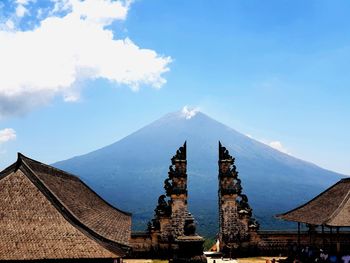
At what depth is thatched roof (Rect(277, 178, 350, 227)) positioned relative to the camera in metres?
22.0

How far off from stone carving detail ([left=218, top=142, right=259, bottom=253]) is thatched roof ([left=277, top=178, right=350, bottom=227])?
6.94 feet

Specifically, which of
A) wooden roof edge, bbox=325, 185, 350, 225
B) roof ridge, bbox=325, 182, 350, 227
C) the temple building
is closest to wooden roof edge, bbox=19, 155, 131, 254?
wooden roof edge, bbox=325, 185, 350, 225

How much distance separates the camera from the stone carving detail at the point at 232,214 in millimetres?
29266

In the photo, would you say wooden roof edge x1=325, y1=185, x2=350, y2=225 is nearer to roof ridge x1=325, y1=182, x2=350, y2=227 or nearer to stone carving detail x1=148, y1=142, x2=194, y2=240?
roof ridge x1=325, y1=182, x2=350, y2=227

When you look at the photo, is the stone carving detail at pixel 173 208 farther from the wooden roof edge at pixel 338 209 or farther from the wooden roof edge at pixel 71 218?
the wooden roof edge at pixel 71 218

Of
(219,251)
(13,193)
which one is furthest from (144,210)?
(13,193)

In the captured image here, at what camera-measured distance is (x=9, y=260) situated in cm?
1341

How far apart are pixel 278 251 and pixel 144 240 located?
8.45 metres

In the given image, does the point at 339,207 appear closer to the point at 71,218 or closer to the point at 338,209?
the point at 338,209

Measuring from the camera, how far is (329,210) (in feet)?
79.0

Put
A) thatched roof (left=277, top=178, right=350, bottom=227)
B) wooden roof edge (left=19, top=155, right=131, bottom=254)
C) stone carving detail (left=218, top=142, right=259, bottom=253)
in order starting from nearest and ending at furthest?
wooden roof edge (left=19, top=155, right=131, bottom=254) < thatched roof (left=277, top=178, right=350, bottom=227) < stone carving detail (left=218, top=142, right=259, bottom=253)

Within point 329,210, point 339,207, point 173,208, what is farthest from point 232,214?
point 339,207

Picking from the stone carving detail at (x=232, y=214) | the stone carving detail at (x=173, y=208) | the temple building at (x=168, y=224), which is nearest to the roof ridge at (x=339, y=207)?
the stone carving detail at (x=232, y=214)

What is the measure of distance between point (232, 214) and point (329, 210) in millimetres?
7101
